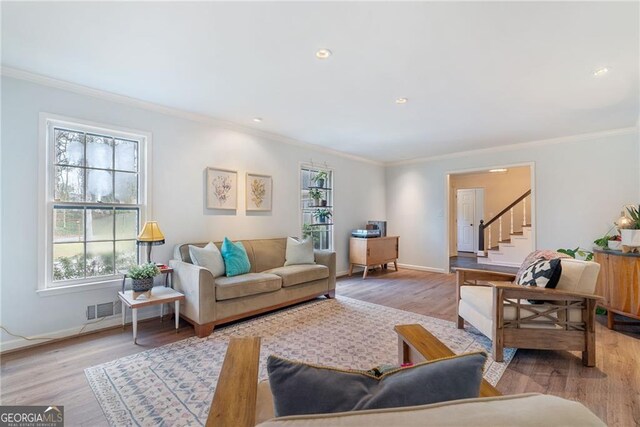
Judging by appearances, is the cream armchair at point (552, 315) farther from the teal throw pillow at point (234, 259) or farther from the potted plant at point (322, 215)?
the potted plant at point (322, 215)

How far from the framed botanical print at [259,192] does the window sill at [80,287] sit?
182cm

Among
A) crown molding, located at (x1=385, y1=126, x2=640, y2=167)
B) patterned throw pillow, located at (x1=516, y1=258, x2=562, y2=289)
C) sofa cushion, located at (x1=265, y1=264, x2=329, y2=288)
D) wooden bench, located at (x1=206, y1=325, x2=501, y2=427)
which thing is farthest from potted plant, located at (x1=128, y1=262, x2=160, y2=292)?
crown molding, located at (x1=385, y1=126, x2=640, y2=167)

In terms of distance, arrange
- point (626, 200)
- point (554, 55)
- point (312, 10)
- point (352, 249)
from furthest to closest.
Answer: point (352, 249)
point (626, 200)
point (554, 55)
point (312, 10)

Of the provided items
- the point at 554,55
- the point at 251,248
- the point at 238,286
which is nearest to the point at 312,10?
the point at 554,55

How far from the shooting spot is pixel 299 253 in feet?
13.5

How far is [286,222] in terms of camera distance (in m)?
4.75

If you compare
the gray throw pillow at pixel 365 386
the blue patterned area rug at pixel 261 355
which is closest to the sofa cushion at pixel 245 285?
the blue patterned area rug at pixel 261 355

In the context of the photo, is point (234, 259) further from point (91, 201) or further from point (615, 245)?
point (615, 245)

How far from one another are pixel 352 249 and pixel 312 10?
440cm

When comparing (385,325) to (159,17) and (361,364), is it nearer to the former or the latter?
(361,364)

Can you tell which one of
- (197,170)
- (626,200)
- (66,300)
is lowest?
(66,300)

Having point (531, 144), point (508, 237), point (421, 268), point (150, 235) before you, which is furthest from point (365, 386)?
point (508, 237)

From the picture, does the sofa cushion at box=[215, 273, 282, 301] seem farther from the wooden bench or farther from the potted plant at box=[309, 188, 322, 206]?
the potted plant at box=[309, 188, 322, 206]

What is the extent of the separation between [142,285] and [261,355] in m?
1.39
